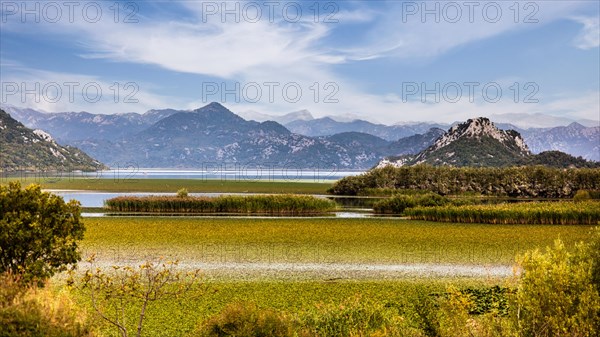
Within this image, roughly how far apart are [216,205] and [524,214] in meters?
24.8

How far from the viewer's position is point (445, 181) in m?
85.5

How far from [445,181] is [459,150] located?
8299cm

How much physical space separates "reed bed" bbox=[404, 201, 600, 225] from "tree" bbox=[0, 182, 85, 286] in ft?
109

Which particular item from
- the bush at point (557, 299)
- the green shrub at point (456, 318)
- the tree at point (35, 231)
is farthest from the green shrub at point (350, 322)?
the tree at point (35, 231)

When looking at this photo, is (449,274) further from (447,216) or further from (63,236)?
(447,216)

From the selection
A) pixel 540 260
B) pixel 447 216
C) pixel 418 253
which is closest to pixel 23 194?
pixel 540 260

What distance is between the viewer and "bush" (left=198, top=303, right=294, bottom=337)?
870 cm

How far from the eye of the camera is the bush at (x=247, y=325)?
8695 mm

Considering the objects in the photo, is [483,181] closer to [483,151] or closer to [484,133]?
[483,151]

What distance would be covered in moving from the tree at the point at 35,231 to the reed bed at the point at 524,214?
33.2m

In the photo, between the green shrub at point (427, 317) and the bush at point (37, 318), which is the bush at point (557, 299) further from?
the bush at point (37, 318)

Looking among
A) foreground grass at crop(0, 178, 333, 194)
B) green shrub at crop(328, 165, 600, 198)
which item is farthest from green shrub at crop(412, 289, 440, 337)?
green shrub at crop(328, 165, 600, 198)

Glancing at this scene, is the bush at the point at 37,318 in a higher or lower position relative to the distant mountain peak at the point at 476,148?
lower

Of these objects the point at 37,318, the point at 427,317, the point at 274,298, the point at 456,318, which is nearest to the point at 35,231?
the point at 37,318
